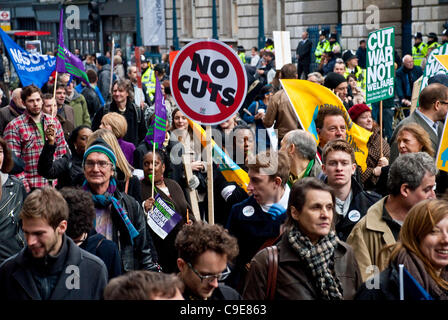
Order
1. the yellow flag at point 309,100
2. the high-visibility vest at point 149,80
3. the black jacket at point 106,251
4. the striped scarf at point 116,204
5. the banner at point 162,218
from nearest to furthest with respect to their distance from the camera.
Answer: the black jacket at point 106,251, the striped scarf at point 116,204, the banner at point 162,218, the yellow flag at point 309,100, the high-visibility vest at point 149,80

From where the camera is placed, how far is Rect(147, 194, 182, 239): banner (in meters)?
6.77

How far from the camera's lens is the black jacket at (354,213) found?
5.49 m

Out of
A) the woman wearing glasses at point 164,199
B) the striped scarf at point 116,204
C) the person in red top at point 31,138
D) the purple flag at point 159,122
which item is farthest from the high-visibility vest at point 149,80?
the striped scarf at point 116,204

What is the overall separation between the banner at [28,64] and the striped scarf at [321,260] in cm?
870

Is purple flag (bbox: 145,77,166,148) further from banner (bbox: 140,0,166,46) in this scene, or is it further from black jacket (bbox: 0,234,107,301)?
banner (bbox: 140,0,166,46)

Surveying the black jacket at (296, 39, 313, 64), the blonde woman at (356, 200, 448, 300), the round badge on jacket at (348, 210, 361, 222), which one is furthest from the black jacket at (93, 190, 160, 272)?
the black jacket at (296, 39, 313, 64)

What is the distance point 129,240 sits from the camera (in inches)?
223

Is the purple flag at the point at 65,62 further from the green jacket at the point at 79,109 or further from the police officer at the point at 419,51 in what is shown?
the police officer at the point at 419,51

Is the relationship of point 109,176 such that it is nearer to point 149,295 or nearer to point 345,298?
point 345,298

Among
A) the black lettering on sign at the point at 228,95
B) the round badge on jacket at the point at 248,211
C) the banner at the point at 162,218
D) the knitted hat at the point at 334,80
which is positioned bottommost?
the banner at the point at 162,218

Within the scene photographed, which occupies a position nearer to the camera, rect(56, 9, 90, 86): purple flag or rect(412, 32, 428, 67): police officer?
rect(56, 9, 90, 86): purple flag

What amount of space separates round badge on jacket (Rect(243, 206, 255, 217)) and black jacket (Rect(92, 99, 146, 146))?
213 inches

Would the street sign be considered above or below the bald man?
above
